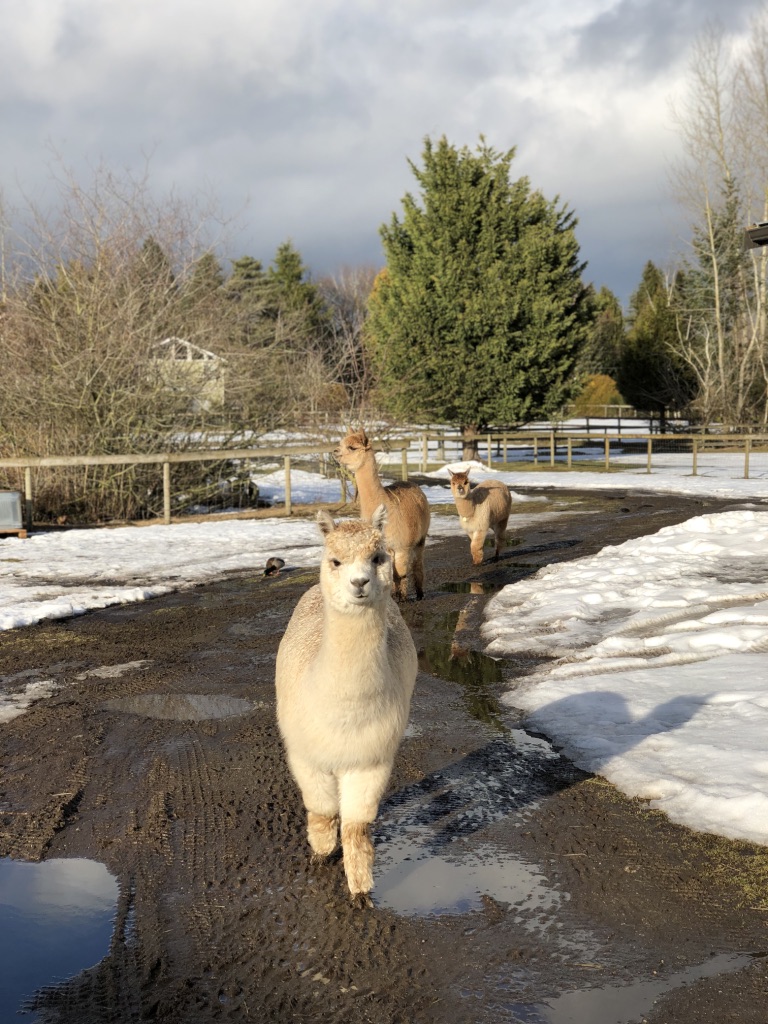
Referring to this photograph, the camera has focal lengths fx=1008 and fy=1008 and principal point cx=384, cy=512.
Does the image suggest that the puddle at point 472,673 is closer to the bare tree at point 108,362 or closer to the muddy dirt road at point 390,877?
the muddy dirt road at point 390,877

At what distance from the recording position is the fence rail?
17656 millimetres

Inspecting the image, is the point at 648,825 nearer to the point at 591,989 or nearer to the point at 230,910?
the point at 591,989

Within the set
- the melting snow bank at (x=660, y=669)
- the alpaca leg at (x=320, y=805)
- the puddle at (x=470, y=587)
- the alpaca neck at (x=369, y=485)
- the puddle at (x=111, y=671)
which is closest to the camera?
the alpaca leg at (x=320, y=805)

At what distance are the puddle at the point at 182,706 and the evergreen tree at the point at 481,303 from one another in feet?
86.6

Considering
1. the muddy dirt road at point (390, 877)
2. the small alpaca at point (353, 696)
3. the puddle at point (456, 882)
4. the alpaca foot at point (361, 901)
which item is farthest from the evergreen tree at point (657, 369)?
the alpaca foot at point (361, 901)

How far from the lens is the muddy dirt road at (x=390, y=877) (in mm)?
3205

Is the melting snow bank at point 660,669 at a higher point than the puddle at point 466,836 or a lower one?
higher

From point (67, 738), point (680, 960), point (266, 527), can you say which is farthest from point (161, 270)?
point (680, 960)

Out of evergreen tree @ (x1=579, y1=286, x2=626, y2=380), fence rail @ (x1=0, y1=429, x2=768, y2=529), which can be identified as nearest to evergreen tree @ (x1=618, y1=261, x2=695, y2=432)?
fence rail @ (x1=0, y1=429, x2=768, y2=529)

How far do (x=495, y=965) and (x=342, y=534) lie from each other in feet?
5.25

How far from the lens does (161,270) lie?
740 inches

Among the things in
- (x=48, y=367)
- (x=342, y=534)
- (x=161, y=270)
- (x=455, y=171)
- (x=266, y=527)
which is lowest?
(x=266, y=527)

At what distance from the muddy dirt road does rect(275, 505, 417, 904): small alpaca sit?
293mm

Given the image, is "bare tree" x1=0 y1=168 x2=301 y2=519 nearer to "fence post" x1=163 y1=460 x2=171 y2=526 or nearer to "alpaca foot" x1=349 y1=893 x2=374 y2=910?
"fence post" x1=163 y1=460 x2=171 y2=526
